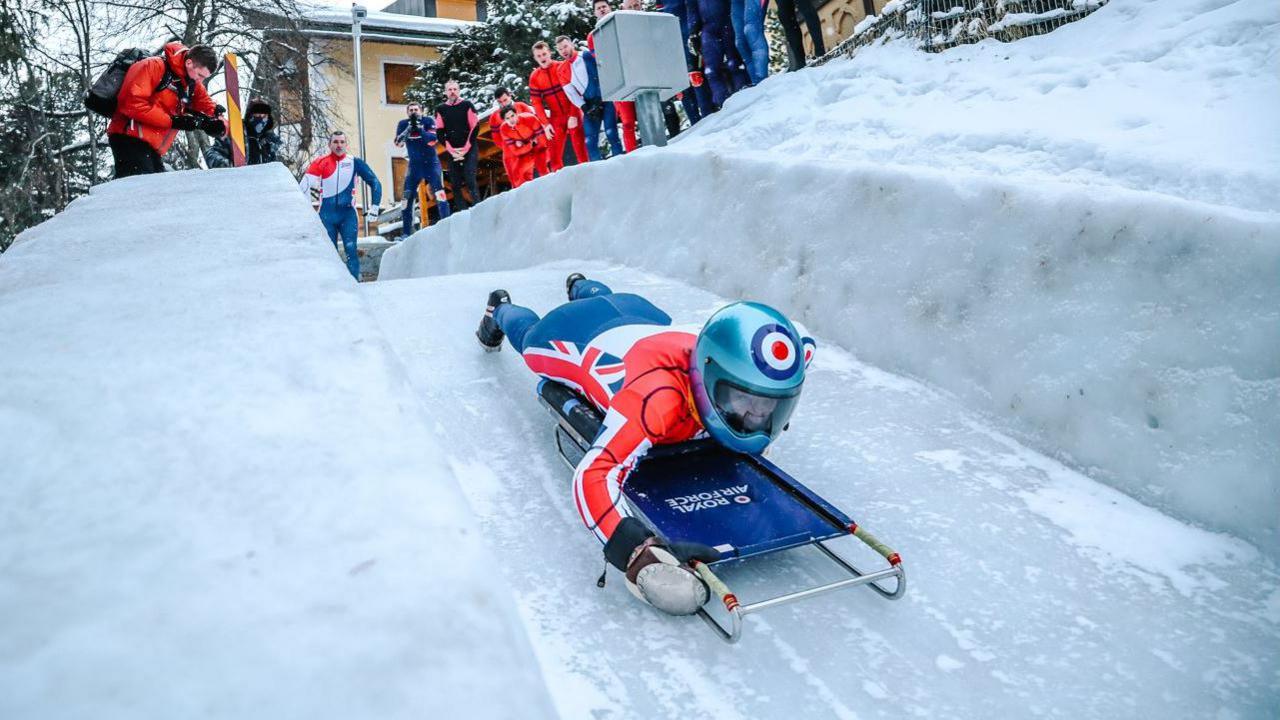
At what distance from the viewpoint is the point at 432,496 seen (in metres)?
A: 1.03

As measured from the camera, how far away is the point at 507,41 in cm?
1504

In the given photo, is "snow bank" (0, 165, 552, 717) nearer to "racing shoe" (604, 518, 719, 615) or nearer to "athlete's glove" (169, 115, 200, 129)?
"racing shoe" (604, 518, 719, 615)

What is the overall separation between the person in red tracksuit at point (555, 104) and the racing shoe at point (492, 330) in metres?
4.45

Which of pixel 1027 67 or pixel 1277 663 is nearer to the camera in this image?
pixel 1277 663

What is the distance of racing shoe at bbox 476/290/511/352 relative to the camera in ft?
11.3

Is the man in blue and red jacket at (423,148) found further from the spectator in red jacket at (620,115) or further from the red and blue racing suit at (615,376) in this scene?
the red and blue racing suit at (615,376)

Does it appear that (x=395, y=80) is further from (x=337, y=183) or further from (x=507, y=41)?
(x=337, y=183)

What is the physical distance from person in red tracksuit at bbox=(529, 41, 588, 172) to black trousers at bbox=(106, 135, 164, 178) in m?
3.73

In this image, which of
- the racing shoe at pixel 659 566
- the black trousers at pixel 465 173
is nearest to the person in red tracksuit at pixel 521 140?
the black trousers at pixel 465 173

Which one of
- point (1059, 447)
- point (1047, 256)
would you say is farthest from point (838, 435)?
point (1047, 256)

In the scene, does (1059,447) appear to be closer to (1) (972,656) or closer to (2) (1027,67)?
(1) (972,656)

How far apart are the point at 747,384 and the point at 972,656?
30.4 inches

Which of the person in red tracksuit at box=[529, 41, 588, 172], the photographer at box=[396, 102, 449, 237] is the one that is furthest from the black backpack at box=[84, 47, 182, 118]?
the photographer at box=[396, 102, 449, 237]

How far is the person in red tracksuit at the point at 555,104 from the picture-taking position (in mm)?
7688
